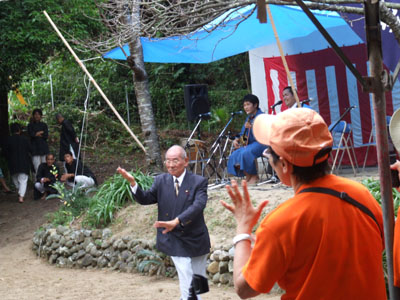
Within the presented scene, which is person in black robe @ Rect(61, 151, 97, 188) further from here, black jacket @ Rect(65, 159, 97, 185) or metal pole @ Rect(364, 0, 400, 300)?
metal pole @ Rect(364, 0, 400, 300)

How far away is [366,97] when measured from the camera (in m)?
11.9

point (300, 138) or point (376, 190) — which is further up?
point (300, 138)

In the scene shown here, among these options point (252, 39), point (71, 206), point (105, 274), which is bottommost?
point (105, 274)

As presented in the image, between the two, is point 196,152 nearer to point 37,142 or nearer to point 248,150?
point 248,150

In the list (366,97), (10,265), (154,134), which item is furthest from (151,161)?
(366,97)

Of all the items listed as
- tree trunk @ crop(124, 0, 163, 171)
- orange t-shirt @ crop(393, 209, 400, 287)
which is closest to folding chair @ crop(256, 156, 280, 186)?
tree trunk @ crop(124, 0, 163, 171)

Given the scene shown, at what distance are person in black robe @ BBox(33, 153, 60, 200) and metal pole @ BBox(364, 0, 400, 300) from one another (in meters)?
11.4

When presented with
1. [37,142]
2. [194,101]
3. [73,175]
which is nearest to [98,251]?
[73,175]

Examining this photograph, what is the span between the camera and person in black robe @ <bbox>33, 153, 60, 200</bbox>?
1298cm

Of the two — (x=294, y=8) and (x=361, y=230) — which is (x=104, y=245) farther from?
(x=361, y=230)

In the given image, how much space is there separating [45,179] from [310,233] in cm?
1139

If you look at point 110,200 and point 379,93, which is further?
point 110,200

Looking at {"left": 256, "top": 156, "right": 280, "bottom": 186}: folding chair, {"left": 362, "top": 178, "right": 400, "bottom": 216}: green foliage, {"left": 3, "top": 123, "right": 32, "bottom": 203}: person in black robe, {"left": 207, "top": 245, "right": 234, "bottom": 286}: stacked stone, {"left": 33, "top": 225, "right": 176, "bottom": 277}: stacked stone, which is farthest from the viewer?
{"left": 3, "top": 123, "right": 32, "bottom": 203}: person in black robe

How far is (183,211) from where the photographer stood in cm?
540
